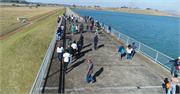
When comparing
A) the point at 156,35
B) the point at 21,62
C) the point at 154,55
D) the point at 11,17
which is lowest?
the point at 156,35

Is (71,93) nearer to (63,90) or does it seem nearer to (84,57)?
(63,90)

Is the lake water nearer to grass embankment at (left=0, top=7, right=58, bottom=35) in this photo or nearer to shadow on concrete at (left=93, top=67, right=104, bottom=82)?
shadow on concrete at (left=93, top=67, right=104, bottom=82)

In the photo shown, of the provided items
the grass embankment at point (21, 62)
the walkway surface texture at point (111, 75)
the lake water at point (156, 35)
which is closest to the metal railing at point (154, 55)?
the walkway surface texture at point (111, 75)

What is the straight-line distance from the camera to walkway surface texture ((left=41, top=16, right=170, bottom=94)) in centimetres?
1345

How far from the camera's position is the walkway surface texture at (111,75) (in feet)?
44.1

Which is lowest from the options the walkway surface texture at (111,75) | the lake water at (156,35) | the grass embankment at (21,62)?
the lake water at (156,35)

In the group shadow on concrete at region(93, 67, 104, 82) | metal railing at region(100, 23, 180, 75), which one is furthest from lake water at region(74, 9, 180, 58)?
shadow on concrete at region(93, 67, 104, 82)

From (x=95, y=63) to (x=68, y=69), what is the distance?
2753mm

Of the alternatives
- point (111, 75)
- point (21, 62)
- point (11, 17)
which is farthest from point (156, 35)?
point (111, 75)

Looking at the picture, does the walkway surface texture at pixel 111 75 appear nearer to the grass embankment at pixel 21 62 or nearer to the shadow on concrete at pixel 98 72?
the shadow on concrete at pixel 98 72

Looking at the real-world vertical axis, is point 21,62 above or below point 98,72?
→ below

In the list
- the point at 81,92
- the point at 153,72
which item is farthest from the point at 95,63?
the point at 81,92

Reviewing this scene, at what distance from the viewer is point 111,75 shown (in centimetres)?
1586

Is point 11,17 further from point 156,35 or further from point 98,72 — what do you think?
point 98,72
